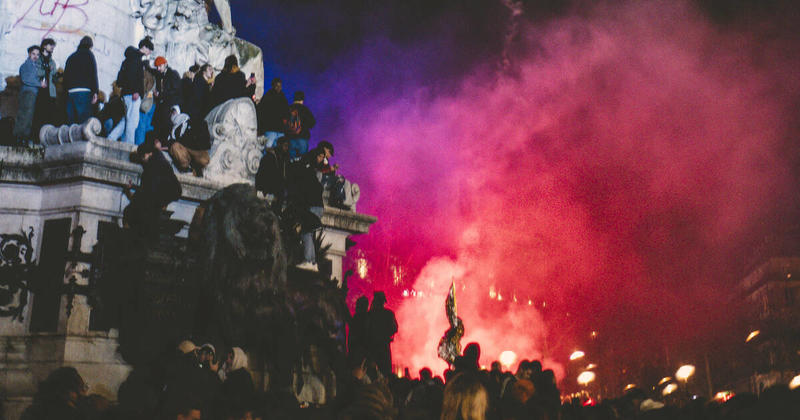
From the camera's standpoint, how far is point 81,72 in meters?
14.1

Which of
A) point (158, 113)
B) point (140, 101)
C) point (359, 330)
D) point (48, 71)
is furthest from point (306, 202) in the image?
point (48, 71)

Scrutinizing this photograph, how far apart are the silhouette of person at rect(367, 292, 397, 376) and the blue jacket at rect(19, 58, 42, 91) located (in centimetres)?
698

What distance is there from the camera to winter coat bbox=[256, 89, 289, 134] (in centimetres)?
1639

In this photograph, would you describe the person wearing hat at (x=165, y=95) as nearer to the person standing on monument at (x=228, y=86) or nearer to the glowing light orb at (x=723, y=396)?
the person standing on monument at (x=228, y=86)

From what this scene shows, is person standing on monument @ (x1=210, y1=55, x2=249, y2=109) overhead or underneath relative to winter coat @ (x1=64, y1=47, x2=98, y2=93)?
overhead

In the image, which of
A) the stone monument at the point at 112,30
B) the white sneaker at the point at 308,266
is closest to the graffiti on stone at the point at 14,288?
the white sneaker at the point at 308,266

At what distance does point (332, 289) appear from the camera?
537 inches

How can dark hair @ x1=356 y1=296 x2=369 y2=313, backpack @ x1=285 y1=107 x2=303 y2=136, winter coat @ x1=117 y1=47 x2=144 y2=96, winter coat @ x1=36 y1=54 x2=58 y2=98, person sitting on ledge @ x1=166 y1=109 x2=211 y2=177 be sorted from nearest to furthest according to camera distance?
person sitting on ledge @ x1=166 y1=109 x2=211 y2=177 < dark hair @ x1=356 y1=296 x2=369 y2=313 < winter coat @ x1=36 y1=54 x2=58 y2=98 < winter coat @ x1=117 y1=47 x2=144 y2=96 < backpack @ x1=285 y1=107 x2=303 y2=136

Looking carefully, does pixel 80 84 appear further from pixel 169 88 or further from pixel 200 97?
pixel 200 97

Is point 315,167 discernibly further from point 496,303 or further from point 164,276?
point 496,303

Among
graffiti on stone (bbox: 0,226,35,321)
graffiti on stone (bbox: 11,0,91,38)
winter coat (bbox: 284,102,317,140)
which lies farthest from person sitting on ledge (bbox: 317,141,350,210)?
graffiti on stone (bbox: 0,226,35,321)

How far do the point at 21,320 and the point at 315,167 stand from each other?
5.89 metres

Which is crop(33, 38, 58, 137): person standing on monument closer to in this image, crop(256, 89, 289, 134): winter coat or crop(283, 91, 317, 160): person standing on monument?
crop(256, 89, 289, 134): winter coat

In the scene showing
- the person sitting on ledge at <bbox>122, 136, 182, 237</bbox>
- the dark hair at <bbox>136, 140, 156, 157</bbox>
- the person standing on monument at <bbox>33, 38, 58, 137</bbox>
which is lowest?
the person sitting on ledge at <bbox>122, 136, 182, 237</bbox>
